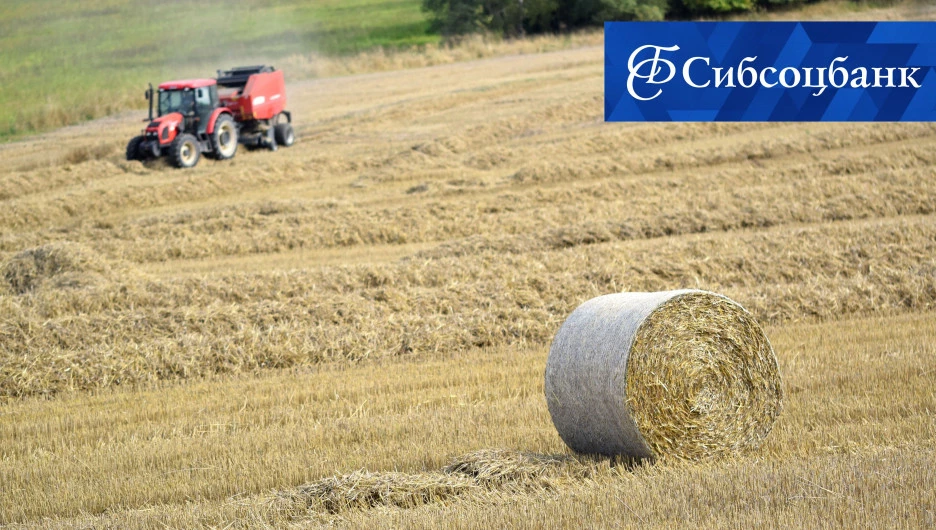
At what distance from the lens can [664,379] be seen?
627 cm

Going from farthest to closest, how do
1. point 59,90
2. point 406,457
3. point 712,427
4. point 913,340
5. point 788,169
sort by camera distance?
point 59,90 < point 788,169 < point 913,340 < point 406,457 < point 712,427

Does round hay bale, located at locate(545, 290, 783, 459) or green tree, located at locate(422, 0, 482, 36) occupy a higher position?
green tree, located at locate(422, 0, 482, 36)

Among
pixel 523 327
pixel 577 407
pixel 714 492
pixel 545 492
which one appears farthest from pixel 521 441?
pixel 523 327

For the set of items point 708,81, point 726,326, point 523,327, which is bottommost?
point 523,327

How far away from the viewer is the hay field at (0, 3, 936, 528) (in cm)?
580

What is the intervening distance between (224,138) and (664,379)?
59.5ft

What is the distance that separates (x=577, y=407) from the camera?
6.50m

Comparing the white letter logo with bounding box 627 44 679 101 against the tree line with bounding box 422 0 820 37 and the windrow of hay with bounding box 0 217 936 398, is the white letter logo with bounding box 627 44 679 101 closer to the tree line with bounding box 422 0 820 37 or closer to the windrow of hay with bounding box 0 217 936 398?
the windrow of hay with bounding box 0 217 936 398

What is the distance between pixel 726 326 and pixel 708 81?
12.5 ft

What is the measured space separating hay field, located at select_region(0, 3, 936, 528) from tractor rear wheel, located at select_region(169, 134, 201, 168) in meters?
0.40

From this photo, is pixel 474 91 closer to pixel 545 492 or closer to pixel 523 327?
pixel 523 327

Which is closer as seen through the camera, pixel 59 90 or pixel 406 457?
pixel 406 457

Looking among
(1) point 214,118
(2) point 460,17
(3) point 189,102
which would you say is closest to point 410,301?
(1) point 214,118

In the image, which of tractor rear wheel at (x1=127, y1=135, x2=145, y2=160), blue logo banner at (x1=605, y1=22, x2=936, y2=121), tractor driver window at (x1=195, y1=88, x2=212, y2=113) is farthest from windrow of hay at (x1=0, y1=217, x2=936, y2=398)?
tractor driver window at (x1=195, y1=88, x2=212, y2=113)
